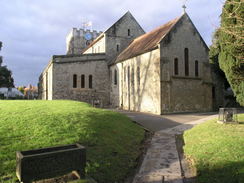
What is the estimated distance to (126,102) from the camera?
2372 centimetres

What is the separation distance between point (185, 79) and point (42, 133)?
16611 millimetres

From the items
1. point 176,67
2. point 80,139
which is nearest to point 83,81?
point 176,67

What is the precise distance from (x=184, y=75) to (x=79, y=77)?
13277mm

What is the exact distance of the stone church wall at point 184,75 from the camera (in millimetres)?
18812

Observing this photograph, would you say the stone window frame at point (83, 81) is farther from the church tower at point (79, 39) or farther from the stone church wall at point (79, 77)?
the church tower at point (79, 39)

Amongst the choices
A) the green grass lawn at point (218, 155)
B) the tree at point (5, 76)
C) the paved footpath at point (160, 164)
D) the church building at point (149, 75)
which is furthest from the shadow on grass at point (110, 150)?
the tree at point (5, 76)

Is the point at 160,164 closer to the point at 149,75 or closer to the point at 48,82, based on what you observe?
the point at 149,75

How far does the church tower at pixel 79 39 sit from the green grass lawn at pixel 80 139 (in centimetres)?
3777

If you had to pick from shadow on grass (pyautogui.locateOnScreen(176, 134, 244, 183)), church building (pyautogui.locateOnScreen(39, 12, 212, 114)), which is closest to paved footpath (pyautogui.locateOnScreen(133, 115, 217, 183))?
shadow on grass (pyautogui.locateOnScreen(176, 134, 244, 183))

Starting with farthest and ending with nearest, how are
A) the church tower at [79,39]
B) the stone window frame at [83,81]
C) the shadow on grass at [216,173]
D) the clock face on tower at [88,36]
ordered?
1. the clock face on tower at [88,36]
2. the church tower at [79,39]
3. the stone window frame at [83,81]
4. the shadow on grass at [216,173]

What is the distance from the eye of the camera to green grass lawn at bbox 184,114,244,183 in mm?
4785

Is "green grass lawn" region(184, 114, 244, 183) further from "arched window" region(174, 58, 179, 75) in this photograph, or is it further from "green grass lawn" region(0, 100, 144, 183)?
"arched window" region(174, 58, 179, 75)

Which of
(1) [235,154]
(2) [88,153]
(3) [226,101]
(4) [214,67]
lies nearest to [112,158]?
(2) [88,153]

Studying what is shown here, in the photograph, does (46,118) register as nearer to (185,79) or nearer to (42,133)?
(42,133)
